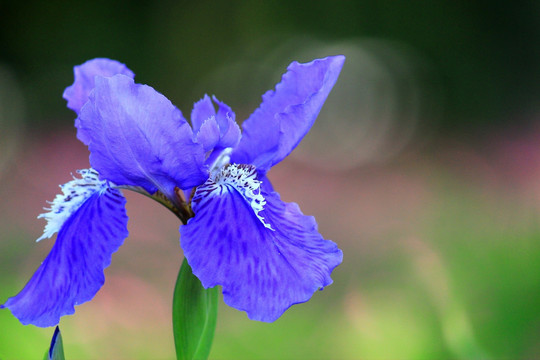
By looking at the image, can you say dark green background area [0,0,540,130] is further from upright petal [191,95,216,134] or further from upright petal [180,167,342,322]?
upright petal [180,167,342,322]

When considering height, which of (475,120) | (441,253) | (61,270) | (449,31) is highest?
(449,31)

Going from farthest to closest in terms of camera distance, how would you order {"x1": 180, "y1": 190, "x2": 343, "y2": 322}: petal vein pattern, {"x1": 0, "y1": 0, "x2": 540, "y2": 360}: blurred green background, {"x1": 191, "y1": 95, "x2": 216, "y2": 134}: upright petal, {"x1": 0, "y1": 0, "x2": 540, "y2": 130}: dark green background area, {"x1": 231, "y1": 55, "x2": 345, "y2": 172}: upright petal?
{"x1": 0, "y1": 0, "x2": 540, "y2": 130}: dark green background area
{"x1": 0, "y1": 0, "x2": 540, "y2": 360}: blurred green background
{"x1": 191, "y1": 95, "x2": 216, "y2": 134}: upright petal
{"x1": 231, "y1": 55, "x2": 345, "y2": 172}: upright petal
{"x1": 180, "y1": 190, "x2": 343, "y2": 322}: petal vein pattern

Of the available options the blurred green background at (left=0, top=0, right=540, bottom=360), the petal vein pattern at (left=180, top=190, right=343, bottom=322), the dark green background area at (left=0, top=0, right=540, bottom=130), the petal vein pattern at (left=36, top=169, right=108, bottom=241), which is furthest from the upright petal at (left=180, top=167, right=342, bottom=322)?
the dark green background area at (left=0, top=0, right=540, bottom=130)

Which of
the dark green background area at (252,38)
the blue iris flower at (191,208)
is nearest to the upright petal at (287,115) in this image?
the blue iris flower at (191,208)

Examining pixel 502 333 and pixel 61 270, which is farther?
pixel 502 333

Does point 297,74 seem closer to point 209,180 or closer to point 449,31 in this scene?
point 209,180

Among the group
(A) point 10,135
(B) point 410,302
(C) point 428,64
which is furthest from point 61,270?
(C) point 428,64

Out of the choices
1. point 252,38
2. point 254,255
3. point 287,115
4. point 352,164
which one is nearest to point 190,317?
point 254,255
